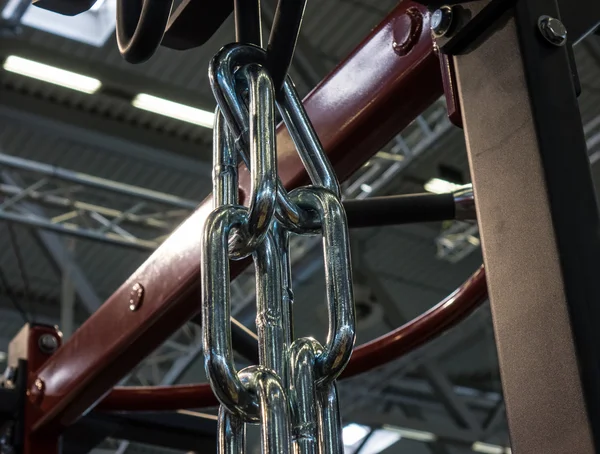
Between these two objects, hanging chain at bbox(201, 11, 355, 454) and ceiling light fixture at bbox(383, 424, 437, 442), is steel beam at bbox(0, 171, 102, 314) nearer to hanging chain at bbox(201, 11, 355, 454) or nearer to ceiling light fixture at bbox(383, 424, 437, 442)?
ceiling light fixture at bbox(383, 424, 437, 442)

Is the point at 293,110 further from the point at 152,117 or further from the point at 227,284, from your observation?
the point at 152,117

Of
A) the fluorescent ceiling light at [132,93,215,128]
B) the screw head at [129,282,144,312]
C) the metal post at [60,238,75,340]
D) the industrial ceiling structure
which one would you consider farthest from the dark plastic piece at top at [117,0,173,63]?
the metal post at [60,238,75,340]

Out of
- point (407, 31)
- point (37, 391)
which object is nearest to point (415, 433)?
point (37, 391)

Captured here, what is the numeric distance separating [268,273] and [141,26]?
8.1 inches

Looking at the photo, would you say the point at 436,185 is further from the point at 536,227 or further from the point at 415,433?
the point at 536,227

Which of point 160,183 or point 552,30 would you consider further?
Answer: point 160,183

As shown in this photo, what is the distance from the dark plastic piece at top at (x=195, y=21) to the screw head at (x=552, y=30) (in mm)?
262

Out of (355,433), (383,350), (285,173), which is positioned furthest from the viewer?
(355,433)

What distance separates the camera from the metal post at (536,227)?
2.54ft

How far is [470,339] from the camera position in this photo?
10.5 m

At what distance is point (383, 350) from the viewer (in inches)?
Answer: 76.9

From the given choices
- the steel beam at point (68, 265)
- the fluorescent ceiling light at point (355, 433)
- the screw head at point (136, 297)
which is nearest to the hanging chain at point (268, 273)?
the screw head at point (136, 297)

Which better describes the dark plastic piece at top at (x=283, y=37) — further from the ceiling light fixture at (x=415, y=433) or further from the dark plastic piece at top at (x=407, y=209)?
the ceiling light fixture at (x=415, y=433)

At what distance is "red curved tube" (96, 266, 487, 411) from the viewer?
1.76 meters
